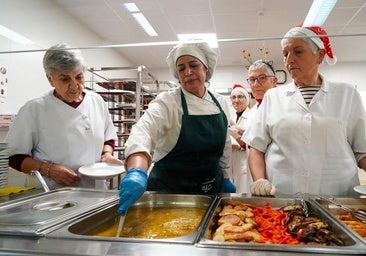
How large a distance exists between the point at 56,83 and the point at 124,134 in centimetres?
283

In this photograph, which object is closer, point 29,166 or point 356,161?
point 356,161

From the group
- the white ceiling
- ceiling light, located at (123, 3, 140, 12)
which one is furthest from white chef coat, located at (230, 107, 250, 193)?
ceiling light, located at (123, 3, 140, 12)

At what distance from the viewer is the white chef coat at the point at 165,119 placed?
4.54ft

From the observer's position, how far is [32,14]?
3512 mm

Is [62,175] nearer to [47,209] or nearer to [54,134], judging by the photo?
[54,134]

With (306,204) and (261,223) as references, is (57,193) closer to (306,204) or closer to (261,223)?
(261,223)

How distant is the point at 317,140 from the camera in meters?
1.47

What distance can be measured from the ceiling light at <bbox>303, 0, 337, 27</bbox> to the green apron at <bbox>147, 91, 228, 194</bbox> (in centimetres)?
74

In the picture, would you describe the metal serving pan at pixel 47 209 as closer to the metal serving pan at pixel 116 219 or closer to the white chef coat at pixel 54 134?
the metal serving pan at pixel 116 219

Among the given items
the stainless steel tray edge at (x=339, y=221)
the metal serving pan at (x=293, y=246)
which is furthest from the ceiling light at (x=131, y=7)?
the stainless steel tray edge at (x=339, y=221)

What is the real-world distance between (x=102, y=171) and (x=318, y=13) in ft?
4.86

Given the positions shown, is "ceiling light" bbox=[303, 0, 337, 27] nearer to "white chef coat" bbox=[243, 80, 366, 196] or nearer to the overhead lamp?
"white chef coat" bbox=[243, 80, 366, 196]

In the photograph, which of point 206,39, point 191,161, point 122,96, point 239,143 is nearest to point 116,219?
point 191,161

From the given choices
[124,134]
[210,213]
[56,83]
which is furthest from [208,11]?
[124,134]
